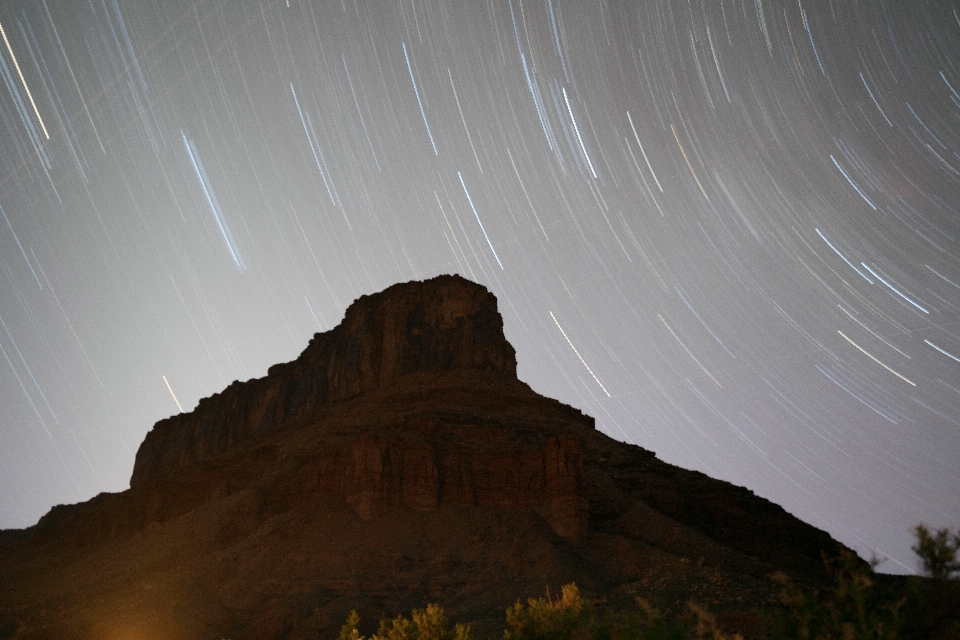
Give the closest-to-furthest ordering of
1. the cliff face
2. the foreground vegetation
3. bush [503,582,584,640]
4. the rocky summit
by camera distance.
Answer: the foreground vegetation → bush [503,582,584,640] → the rocky summit → the cliff face

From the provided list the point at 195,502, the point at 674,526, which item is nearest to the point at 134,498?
the point at 195,502

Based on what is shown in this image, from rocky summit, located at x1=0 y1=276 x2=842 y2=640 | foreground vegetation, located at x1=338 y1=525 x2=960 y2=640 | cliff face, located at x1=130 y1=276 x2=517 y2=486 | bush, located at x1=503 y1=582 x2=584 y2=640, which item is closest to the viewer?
foreground vegetation, located at x1=338 y1=525 x2=960 y2=640

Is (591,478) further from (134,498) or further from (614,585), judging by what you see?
(134,498)

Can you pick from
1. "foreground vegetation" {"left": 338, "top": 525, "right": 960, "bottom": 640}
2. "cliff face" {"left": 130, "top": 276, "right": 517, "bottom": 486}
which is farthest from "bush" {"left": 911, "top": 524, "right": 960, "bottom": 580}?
"cliff face" {"left": 130, "top": 276, "right": 517, "bottom": 486}

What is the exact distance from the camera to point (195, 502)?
76625 mm

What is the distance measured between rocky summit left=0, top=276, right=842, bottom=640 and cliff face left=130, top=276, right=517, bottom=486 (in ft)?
2.60

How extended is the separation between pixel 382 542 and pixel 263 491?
1420 cm

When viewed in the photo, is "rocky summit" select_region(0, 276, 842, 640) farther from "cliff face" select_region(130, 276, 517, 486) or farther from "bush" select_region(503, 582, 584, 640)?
"bush" select_region(503, 582, 584, 640)

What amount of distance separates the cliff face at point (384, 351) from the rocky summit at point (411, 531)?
2.60ft

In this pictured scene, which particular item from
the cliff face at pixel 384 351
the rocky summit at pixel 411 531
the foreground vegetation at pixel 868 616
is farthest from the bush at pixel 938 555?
the cliff face at pixel 384 351

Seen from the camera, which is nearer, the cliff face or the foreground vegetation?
the foreground vegetation

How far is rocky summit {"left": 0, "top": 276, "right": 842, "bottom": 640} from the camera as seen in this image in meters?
48.0

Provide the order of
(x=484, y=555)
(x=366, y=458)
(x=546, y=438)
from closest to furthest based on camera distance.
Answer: (x=484, y=555)
(x=366, y=458)
(x=546, y=438)

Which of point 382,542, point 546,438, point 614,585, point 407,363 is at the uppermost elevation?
point 407,363
